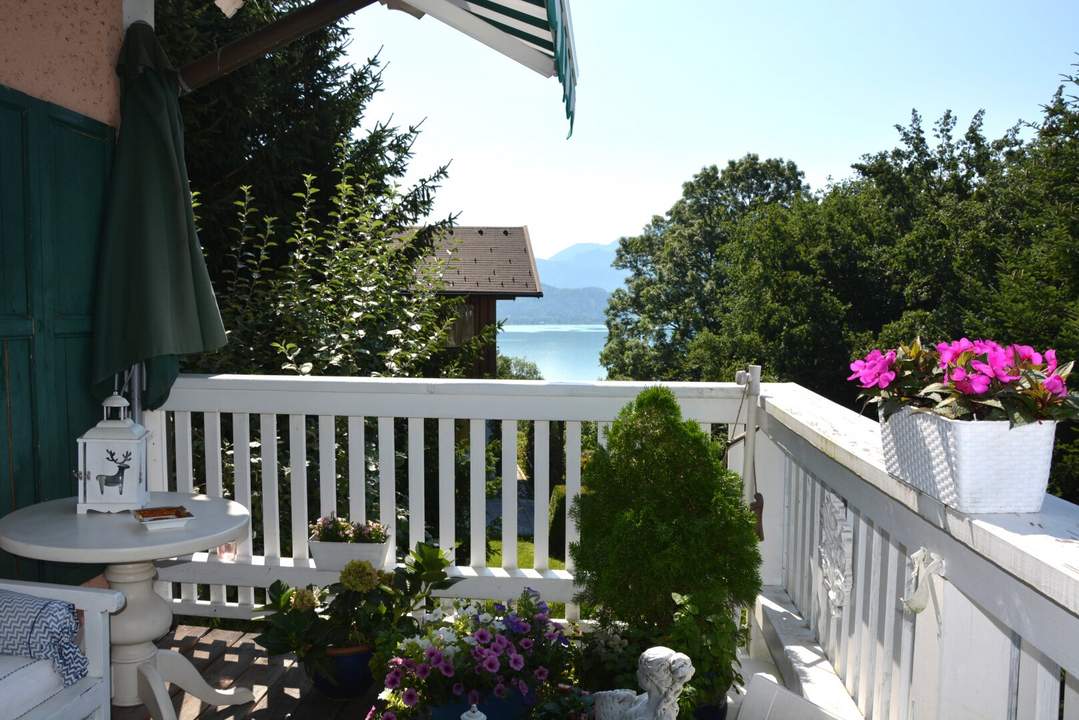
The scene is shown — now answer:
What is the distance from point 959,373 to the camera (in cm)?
138

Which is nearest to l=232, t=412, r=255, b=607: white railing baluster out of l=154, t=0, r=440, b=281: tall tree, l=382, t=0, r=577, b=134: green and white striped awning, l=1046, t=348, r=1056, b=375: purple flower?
l=382, t=0, r=577, b=134: green and white striped awning

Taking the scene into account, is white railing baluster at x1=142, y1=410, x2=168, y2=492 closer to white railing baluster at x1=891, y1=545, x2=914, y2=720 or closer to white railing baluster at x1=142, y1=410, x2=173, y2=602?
white railing baluster at x1=142, y1=410, x2=173, y2=602

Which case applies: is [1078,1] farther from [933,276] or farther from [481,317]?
[481,317]

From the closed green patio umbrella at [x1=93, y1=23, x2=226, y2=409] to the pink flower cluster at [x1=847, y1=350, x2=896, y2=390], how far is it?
7.20 ft

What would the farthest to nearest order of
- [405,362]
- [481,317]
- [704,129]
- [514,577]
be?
[704,129], [481,317], [405,362], [514,577]

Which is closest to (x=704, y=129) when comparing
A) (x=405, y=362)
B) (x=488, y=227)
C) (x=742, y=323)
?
(x=742, y=323)

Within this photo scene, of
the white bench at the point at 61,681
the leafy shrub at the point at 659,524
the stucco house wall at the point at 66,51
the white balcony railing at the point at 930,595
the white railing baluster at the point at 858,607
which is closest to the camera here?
the white balcony railing at the point at 930,595

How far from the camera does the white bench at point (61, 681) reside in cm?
166

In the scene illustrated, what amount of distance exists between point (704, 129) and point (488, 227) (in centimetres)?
2854

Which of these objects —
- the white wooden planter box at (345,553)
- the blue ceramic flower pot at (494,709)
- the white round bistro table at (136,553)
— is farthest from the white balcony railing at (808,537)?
the blue ceramic flower pot at (494,709)

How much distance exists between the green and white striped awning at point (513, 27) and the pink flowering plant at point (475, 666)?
1.47 m

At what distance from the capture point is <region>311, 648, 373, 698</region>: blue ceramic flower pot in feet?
8.51

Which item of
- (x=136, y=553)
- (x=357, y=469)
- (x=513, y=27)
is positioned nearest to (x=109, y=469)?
(x=136, y=553)

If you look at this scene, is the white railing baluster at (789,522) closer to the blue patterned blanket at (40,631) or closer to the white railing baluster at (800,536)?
the white railing baluster at (800,536)
